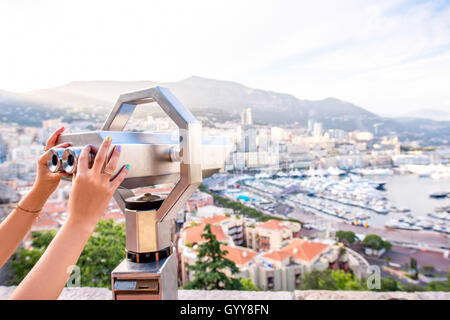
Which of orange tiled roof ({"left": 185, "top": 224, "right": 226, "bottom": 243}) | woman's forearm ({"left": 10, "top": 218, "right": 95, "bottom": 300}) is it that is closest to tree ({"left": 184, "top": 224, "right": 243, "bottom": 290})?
orange tiled roof ({"left": 185, "top": 224, "right": 226, "bottom": 243})

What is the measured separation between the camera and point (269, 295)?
168cm

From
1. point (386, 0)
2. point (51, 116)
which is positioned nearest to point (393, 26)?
point (386, 0)

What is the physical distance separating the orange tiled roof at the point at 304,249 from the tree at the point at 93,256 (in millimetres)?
1316

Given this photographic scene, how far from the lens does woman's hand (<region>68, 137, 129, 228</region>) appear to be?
15.6 inches

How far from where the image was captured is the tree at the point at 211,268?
187cm

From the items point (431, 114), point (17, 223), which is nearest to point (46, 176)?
point (17, 223)

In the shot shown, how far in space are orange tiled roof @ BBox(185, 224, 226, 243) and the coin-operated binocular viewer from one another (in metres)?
1.55

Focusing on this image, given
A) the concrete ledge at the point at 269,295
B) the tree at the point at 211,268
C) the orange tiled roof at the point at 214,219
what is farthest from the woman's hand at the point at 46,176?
the orange tiled roof at the point at 214,219

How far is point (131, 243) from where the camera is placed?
50 centimetres

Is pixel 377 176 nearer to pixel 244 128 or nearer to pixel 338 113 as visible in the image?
pixel 338 113

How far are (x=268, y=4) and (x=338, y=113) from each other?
1.11m

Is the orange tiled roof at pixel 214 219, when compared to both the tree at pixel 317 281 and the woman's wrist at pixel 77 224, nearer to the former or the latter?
the tree at pixel 317 281

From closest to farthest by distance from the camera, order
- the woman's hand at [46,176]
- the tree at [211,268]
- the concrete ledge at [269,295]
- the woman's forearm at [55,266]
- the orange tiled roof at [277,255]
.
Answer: the woman's forearm at [55,266] < the woman's hand at [46,176] < the concrete ledge at [269,295] < the tree at [211,268] < the orange tiled roof at [277,255]
